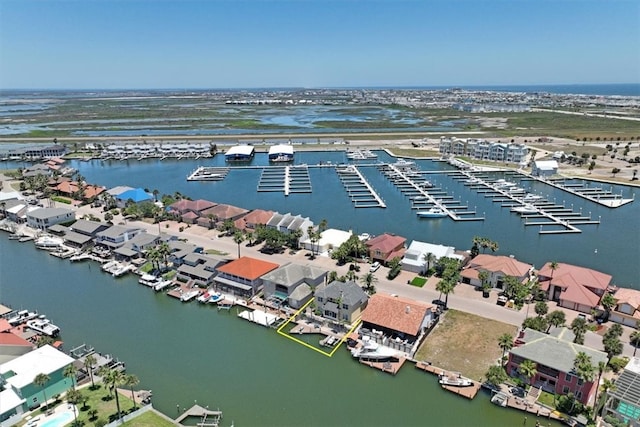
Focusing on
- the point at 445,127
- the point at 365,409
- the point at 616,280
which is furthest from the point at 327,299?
the point at 445,127

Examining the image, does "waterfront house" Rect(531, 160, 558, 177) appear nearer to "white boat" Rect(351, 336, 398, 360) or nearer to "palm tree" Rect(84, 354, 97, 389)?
"white boat" Rect(351, 336, 398, 360)

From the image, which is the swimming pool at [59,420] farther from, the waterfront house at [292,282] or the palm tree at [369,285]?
the palm tree at [369,285]

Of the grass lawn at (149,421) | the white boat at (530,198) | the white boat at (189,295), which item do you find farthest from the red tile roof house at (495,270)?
the white boat at (530,198)

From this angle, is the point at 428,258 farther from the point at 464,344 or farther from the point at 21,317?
the point at 21,317

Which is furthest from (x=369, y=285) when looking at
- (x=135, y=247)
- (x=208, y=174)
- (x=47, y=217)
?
(x=208, y=174)

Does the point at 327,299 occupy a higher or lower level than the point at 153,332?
higher

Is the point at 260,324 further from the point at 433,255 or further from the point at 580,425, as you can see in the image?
the point at 580,425

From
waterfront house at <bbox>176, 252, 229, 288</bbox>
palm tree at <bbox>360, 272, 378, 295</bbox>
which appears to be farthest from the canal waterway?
palm tree at <bbox>360, 272, 378, 295</bbox>
